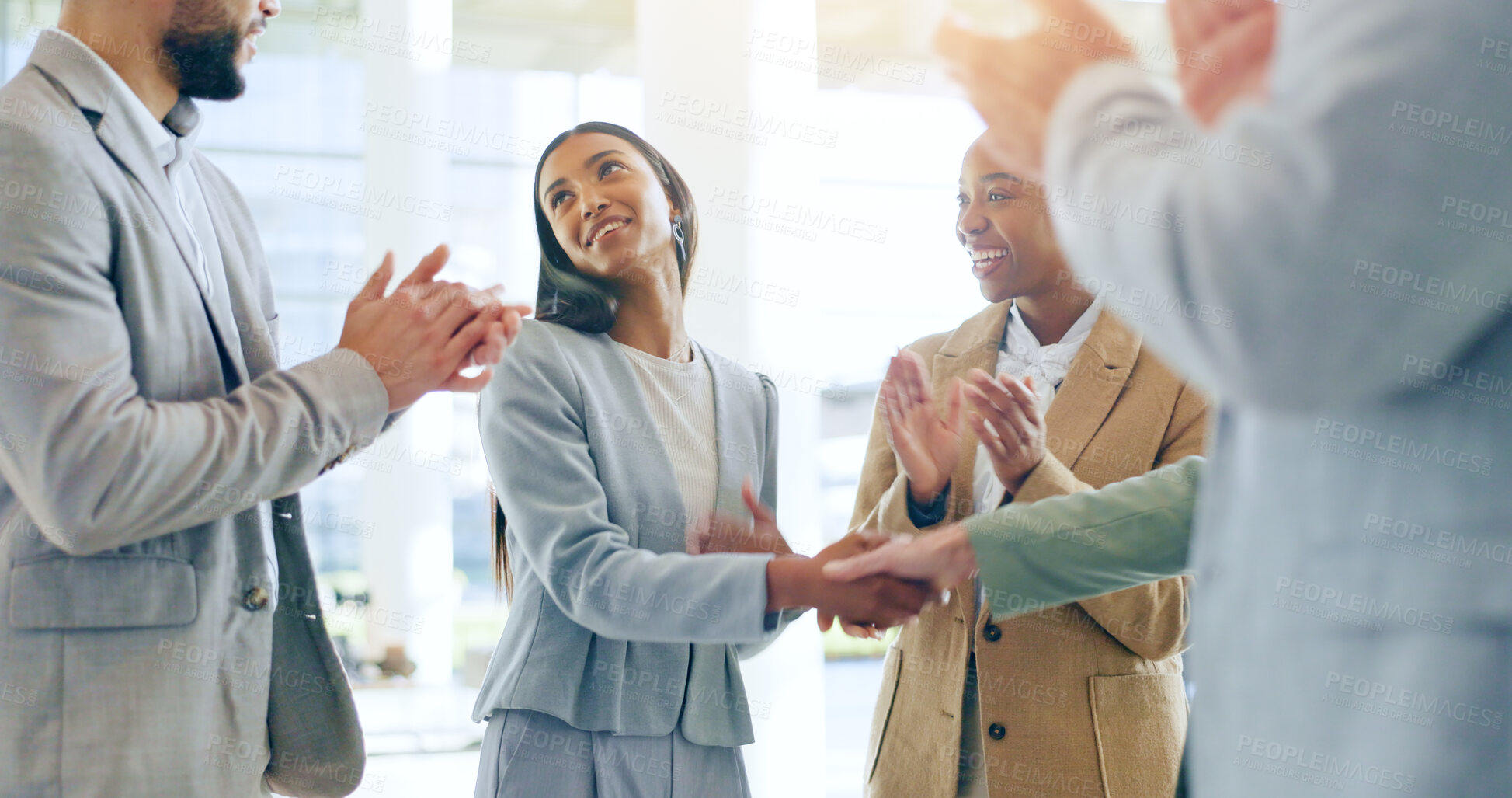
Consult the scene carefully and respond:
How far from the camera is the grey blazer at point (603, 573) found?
1.42 metres

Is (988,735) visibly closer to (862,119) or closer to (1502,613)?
(1502,613)

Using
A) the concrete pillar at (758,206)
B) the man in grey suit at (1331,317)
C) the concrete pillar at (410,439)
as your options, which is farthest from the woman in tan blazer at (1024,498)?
the concrete pillar at (410,439)

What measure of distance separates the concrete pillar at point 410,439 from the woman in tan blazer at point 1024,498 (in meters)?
3.52

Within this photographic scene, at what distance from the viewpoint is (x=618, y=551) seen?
144 centimetres

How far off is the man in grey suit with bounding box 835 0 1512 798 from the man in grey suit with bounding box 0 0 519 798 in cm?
83

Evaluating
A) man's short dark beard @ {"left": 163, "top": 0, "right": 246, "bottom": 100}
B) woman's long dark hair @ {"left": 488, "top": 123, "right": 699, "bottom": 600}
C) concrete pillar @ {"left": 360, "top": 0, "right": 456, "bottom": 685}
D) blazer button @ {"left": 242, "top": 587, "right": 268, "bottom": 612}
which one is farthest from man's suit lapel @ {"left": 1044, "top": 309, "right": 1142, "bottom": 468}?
concrete pillar @ {"left": 360, "top": 0, "right": 456, "bottom": 685}

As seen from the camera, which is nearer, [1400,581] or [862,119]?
[1400,581]

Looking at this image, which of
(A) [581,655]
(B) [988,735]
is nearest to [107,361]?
(A) [581,655]

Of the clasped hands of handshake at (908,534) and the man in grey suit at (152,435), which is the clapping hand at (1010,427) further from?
the man in grey suit at (152,435)

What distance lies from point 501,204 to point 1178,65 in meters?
5.01

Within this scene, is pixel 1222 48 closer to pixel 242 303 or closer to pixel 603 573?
pixel 603 573

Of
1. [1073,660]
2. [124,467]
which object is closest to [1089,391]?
[1073,660]

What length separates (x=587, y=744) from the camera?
1426mm

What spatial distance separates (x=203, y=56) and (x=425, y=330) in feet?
1.40
